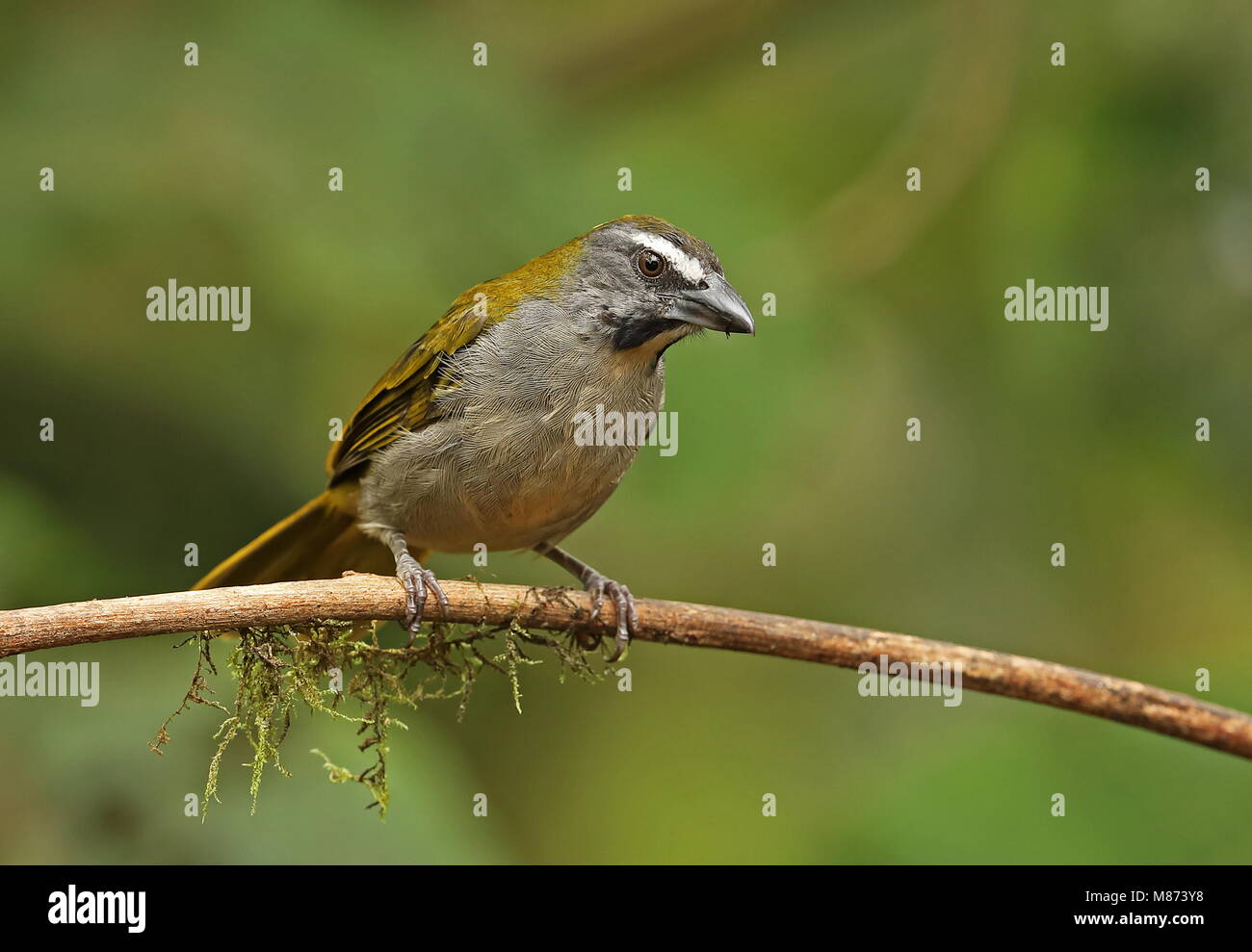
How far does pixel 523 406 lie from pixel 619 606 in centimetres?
62

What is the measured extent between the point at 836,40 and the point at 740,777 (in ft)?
8.77

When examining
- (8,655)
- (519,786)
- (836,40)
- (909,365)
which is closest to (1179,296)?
(909,365)

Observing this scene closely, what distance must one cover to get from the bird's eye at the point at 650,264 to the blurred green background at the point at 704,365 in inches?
5.8

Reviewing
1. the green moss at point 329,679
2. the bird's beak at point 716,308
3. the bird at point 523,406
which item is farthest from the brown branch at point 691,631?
the bird's beak at point 716,308

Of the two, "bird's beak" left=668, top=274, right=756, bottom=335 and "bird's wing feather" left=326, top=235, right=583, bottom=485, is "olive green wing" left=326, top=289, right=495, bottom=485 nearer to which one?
"bird's wing feather" left=326, top=235, right=583, bottom=485

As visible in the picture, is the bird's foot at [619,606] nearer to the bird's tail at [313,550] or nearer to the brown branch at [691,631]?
the brown branch at [691,631]

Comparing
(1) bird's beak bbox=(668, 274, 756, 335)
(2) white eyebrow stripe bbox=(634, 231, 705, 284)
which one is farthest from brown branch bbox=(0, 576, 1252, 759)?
(2) white eyebrow stripe bbox=(634, 231, 705, 284)

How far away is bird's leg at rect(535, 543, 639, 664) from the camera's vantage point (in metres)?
3.60

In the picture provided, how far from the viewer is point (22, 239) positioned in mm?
3521

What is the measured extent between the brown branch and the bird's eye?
3.30 ft

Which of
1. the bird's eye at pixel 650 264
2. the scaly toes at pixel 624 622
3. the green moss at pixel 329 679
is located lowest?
the green moss at pixel 329 679

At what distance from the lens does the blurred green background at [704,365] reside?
3.35 metres

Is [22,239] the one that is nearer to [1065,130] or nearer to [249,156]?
[249,156]

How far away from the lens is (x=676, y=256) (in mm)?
3766
